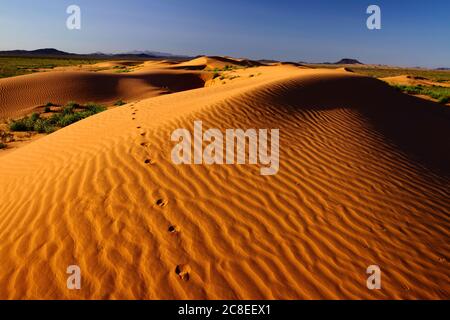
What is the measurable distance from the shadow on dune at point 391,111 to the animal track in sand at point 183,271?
4.94 metres

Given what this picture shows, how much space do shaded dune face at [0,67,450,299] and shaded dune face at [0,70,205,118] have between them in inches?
493

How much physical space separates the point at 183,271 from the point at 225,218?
0.96 metres

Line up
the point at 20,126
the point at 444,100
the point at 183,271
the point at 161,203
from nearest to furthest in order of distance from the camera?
1. the point at 183,271
2. the point at 161,203
3. the point at 20,126
4. the point at 444,100

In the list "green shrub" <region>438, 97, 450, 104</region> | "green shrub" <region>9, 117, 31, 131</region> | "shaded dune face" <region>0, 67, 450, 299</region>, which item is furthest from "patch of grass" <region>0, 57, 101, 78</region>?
"green shrub" <region>438, 97, 450, 104</region>

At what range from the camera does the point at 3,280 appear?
10.4ft

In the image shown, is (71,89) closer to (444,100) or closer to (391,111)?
(391,111)

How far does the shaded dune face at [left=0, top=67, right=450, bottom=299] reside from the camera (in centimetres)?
317

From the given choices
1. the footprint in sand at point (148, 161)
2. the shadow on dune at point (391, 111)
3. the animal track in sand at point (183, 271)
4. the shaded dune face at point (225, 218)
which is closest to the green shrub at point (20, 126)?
the shaded dune face at point (225, 218)

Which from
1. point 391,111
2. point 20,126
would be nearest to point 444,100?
point 391,111

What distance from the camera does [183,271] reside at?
10.6 ft

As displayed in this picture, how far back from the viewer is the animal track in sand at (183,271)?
124 inches

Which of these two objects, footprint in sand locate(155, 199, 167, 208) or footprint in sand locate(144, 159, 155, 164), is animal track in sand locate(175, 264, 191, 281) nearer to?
footprint in sand locate(155, 199, 167, 208)

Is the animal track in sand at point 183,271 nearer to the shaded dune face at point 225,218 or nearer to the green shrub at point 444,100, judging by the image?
the shaded dune face at point 225,218
